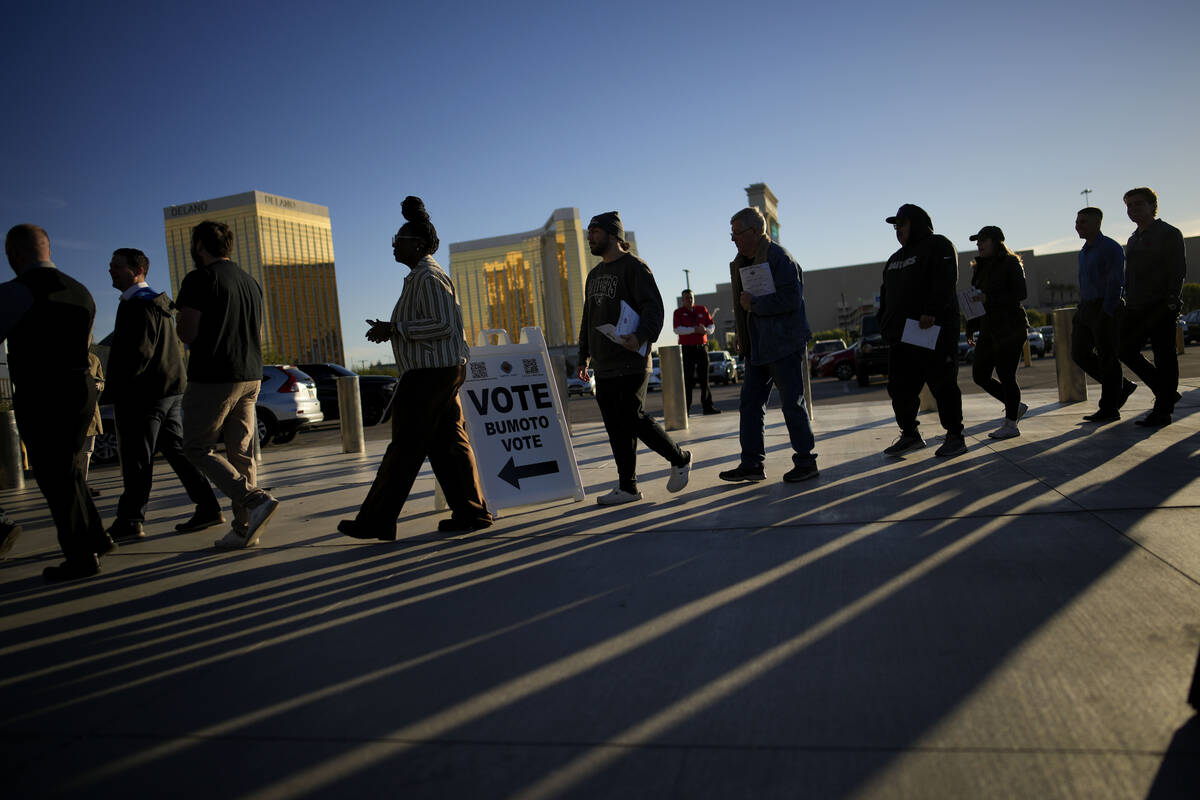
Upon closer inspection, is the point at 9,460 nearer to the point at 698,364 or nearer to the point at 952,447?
the point at 698,364

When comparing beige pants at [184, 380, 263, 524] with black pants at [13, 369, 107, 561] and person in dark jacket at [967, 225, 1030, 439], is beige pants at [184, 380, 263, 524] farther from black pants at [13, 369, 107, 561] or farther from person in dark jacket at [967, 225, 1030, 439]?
person in dark jacket at [967, 225, 1030, 439]

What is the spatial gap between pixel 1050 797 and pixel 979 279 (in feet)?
20.1

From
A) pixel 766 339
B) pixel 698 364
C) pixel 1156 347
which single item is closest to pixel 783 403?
pixel 766 339

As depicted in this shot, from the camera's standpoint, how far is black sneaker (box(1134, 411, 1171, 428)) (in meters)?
6.29

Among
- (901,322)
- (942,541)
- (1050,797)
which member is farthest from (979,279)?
(1050,797)

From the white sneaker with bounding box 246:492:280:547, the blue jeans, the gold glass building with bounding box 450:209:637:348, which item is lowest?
the white sneaker with bounding box 246:492:280:547

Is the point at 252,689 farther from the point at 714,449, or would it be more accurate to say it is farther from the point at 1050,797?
the point at 714,449

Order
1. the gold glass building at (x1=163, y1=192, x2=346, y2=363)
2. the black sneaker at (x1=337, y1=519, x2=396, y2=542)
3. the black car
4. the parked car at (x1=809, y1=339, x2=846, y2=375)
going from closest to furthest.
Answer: the black sneaker at (x1=337, y1=519, x2=396, y2=542) < the black car < the parked car at (x1=809, y1=339, x2=846, y2=375) < the gold glass building at (x1=163, y1=192, x2=346, y2=363)

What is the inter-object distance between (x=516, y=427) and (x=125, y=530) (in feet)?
Result: 8.41

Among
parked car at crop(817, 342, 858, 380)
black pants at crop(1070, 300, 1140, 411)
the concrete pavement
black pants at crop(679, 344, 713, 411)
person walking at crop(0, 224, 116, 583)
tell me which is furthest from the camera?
parked car at crop(817, 342, 858, 380)

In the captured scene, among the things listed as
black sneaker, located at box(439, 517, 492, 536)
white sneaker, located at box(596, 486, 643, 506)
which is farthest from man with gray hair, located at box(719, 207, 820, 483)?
black sneaker, located at box(439, 517, 492, 536)

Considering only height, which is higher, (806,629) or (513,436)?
(513,436)

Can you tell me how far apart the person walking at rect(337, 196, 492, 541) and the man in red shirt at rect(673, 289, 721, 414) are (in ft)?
25.3

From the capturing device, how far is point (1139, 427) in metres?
6.34
